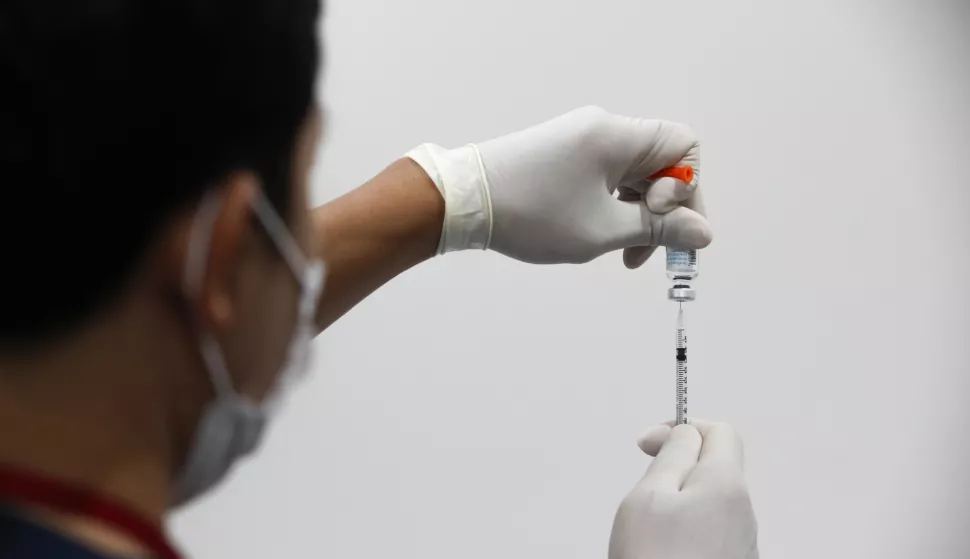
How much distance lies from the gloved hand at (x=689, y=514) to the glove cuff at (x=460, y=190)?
1.34 feet

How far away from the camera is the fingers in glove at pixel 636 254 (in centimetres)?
125

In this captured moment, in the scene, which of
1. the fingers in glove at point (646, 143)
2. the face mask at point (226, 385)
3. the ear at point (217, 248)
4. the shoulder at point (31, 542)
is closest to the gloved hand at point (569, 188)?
the fingers in glove at point (646, 143)

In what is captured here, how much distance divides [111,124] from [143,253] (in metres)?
0.08

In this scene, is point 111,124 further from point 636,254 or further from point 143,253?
point 636,254

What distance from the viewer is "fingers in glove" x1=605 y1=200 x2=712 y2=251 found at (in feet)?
3.80

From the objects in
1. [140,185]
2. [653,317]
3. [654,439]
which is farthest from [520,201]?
[140,185]

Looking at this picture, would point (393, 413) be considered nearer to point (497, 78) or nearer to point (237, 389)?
point (497, 78)

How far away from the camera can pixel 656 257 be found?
156cm

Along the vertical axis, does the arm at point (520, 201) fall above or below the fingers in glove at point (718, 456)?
above

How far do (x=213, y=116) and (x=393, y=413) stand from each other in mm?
1069

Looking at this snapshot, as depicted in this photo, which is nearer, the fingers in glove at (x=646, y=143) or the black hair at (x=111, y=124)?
the black hair at (x=111, y=124)

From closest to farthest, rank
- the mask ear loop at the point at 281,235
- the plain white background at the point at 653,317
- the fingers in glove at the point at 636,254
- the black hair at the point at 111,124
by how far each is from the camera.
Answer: the black hair at the point at 111,124, the mask ear loop at the point at 281,235, the fingers in glove at the point at 636,254, the plain white background at the point at 653,317

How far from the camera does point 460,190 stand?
1151 mm

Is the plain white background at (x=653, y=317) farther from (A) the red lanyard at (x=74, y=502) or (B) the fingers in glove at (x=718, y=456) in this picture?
(A) the red lanyard at (x=74, y=502)
